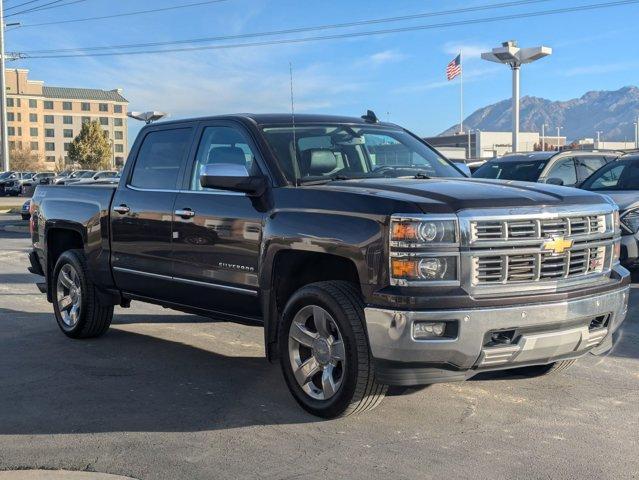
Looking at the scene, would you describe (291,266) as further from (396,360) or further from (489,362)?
(489,362)

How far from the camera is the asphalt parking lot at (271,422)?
13.4 ft

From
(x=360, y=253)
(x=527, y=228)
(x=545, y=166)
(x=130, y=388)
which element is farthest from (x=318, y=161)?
(x=545, y=166)

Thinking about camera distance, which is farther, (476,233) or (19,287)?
(19,287)

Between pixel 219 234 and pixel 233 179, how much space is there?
0.58 meters

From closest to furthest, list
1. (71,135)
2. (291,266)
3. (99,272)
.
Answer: (291,266) < (99,272) < (71,135)

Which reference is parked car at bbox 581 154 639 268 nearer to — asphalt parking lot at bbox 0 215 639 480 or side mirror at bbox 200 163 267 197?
asphalt parking lot at bbox 0 215 639 480

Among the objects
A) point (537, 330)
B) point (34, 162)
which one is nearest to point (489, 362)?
point (537, 330)

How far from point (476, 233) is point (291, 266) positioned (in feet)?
4.35

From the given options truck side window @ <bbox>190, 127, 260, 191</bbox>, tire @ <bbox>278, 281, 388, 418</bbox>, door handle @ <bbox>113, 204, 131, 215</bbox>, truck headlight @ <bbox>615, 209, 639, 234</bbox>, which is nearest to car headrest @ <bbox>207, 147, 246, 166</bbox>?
truck side window @ <bbox>190, 127, 260, 191</bbox>

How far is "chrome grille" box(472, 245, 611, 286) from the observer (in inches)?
168

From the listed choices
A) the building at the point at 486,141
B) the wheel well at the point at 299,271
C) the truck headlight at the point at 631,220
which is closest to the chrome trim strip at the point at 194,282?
the wheel well at the point at 299,271

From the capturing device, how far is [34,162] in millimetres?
109500

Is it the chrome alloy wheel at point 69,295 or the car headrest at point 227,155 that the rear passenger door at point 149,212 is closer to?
the car headrest at point 227,155

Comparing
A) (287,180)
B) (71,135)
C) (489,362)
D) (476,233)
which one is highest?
(71,135)
